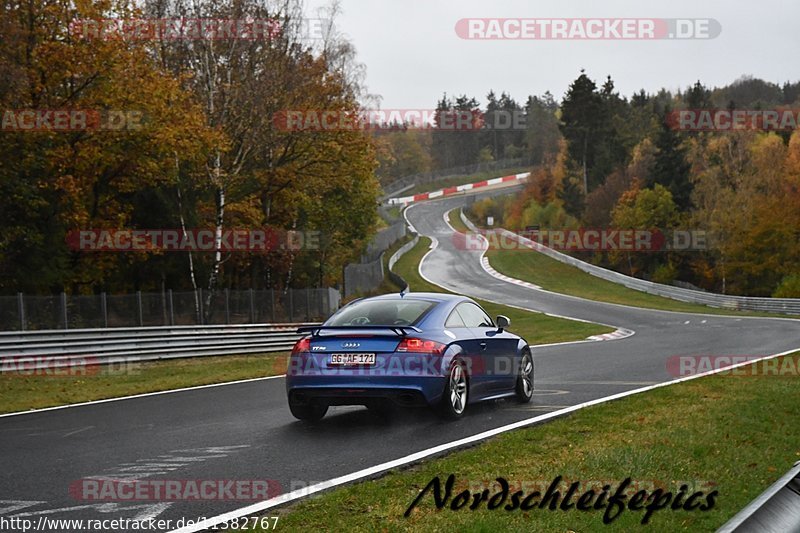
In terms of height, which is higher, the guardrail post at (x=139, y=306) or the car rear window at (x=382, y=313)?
the car rear window at (x=382, y=313)

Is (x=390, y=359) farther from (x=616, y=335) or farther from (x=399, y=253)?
(x=399, y=253)

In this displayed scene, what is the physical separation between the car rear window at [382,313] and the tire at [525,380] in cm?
213

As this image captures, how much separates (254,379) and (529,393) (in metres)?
6.40

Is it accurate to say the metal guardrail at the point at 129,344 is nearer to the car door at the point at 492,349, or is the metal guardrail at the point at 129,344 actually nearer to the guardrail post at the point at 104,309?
the guardrail post at the point at 104,309

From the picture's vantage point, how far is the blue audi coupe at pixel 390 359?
1020 cm

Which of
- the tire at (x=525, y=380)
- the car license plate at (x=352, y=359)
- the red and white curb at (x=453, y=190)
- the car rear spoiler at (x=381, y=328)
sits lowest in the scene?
the tire at (x=525, y=380)

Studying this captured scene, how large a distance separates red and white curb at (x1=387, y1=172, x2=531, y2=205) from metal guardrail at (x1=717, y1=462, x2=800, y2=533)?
125284mm

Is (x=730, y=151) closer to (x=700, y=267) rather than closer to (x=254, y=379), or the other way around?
(x=700, y=267)

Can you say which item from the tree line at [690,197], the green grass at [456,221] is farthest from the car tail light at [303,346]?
the green grass at [456,221]

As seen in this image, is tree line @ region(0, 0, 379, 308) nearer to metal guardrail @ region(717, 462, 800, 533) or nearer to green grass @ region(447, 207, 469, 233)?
metal guardrail @ region(717, 462, 800, 533)

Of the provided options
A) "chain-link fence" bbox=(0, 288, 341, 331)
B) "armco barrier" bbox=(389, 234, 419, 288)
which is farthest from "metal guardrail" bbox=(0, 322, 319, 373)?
"armco barrier" bbox=(389, 234, 419, 288)

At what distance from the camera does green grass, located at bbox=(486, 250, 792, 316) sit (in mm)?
54625

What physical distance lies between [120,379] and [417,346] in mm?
10847

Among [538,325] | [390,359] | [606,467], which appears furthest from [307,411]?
[538,325]
